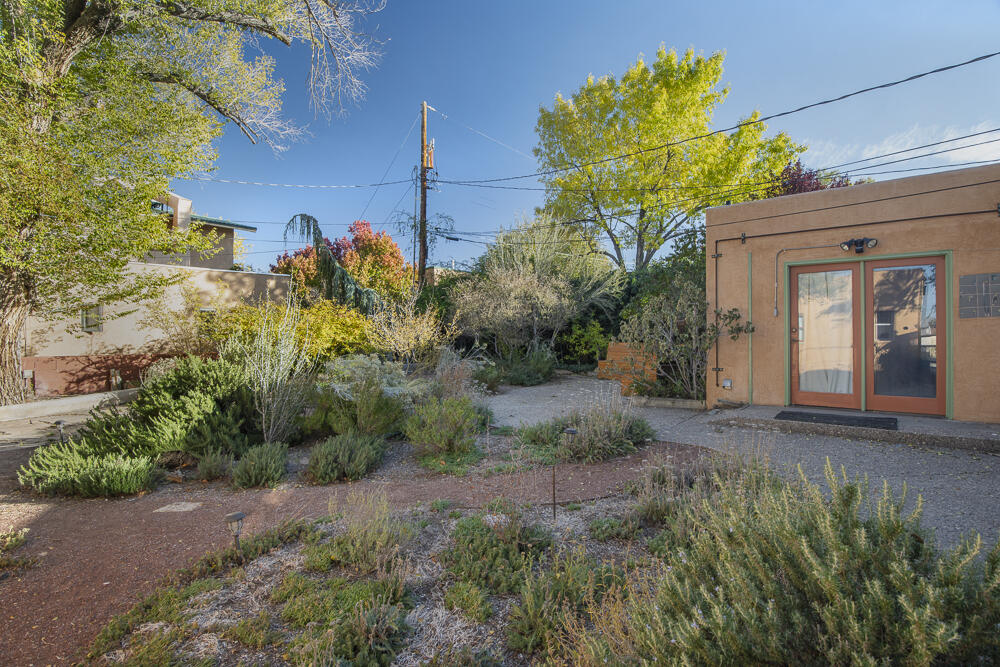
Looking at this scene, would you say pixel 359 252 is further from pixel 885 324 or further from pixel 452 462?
pixel 885 324

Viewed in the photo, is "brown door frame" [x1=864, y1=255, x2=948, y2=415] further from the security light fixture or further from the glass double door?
the security light fixture

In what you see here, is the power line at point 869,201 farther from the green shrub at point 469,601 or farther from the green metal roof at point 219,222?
the green metal roof at point 219,222

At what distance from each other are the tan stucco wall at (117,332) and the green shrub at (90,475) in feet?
21.0

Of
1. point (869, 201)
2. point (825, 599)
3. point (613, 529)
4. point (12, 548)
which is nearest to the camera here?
point (825, 599)

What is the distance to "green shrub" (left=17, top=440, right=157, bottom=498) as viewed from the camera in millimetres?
4633

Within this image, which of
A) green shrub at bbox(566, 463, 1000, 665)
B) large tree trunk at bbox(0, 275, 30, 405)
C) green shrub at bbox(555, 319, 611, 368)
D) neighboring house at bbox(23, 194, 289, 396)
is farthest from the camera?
green shrub at bbox(555, 319, 611, 368)

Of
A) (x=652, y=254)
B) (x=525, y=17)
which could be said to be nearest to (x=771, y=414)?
(x=525, y=17)

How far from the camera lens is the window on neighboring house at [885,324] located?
6453 millimetres

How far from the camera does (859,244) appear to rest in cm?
654

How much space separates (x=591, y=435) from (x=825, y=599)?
398 centimetres

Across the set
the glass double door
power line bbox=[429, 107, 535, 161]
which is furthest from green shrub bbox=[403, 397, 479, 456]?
power line bbox=[429, 107, 535, 161]

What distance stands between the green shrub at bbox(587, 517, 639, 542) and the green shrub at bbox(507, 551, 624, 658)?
51 centimetres

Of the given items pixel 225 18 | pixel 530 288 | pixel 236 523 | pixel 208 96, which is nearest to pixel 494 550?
pixel 236 523

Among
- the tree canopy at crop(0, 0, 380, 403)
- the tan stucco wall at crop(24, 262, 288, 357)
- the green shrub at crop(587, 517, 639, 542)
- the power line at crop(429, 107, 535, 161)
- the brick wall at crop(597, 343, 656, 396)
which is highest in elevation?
the power line at crop(429, 107, 535, 161)
